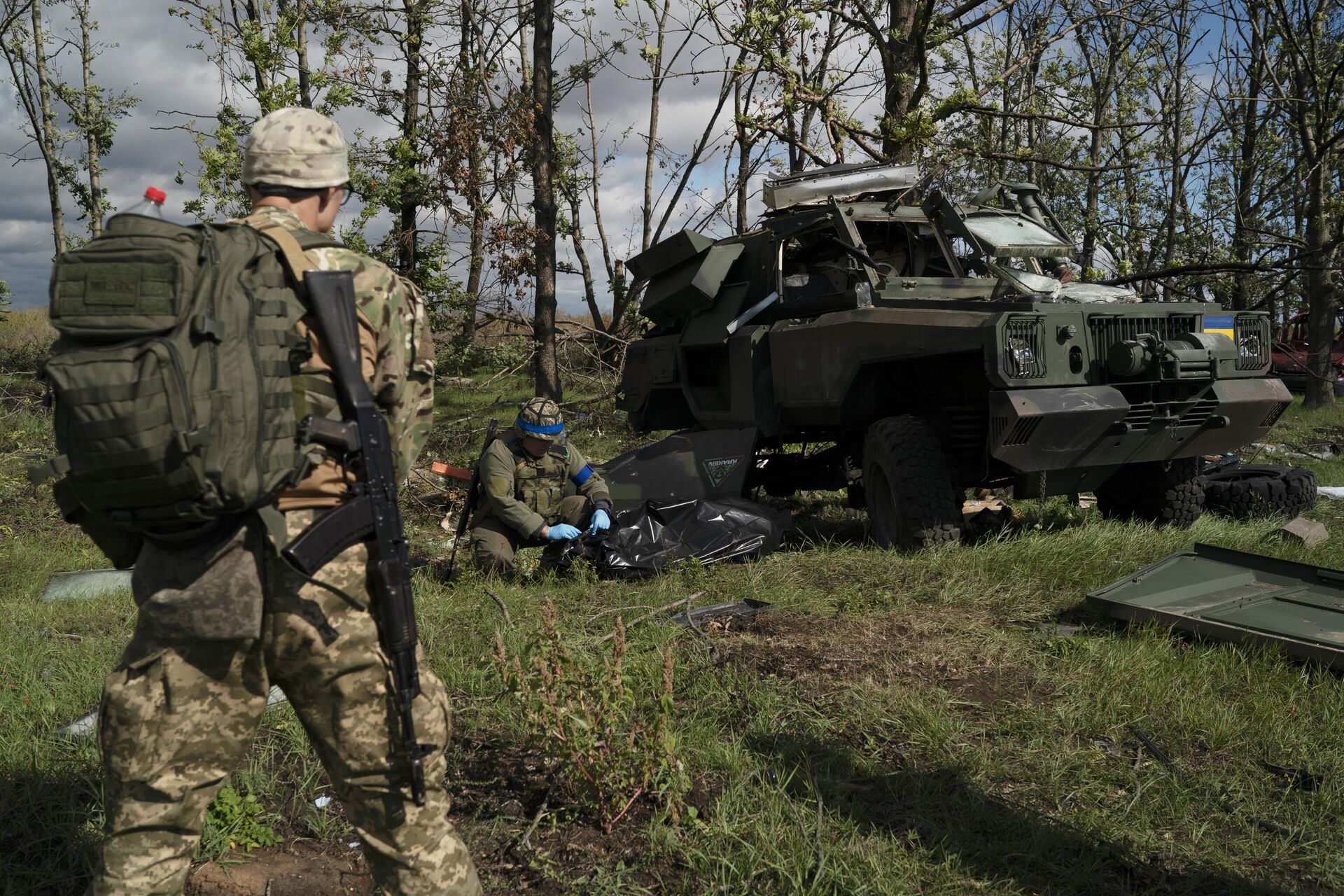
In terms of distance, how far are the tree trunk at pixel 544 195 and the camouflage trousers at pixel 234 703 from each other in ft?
22.6

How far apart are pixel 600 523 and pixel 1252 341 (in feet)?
11.6

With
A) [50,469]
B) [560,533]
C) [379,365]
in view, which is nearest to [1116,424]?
[560,533]

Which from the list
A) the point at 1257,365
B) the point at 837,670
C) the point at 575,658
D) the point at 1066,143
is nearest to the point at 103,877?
the point at 575,658

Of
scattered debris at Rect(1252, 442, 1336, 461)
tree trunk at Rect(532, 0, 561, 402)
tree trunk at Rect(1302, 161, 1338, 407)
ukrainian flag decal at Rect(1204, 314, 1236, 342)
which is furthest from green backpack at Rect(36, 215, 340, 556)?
tree trunk at Rect(1302, 161, 1338, 407)

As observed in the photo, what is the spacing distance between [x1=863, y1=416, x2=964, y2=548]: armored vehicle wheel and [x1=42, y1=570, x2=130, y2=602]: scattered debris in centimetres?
391

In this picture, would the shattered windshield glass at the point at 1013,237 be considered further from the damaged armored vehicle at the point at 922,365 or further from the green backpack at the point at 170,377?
the green backpack at the point at 170,377

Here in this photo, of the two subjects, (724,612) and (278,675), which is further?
(724,612)

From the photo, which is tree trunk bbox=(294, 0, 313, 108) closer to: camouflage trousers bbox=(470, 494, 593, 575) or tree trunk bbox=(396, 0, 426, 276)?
tree trunk bbox=(396, 0, 426, 276)

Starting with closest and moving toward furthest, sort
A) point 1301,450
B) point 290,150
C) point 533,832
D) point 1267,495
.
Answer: point 290,150 < point 533,832 < point 1267,495 < point 1301,450

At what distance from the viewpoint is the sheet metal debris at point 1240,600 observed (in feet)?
13.0

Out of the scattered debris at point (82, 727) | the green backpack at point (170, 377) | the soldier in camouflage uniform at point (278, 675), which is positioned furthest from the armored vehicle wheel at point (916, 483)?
the green backpack at point (170, 377)

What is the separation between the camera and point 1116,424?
5316mm

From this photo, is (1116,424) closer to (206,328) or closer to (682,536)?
(682,536)

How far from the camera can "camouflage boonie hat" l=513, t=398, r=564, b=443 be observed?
222 inches
